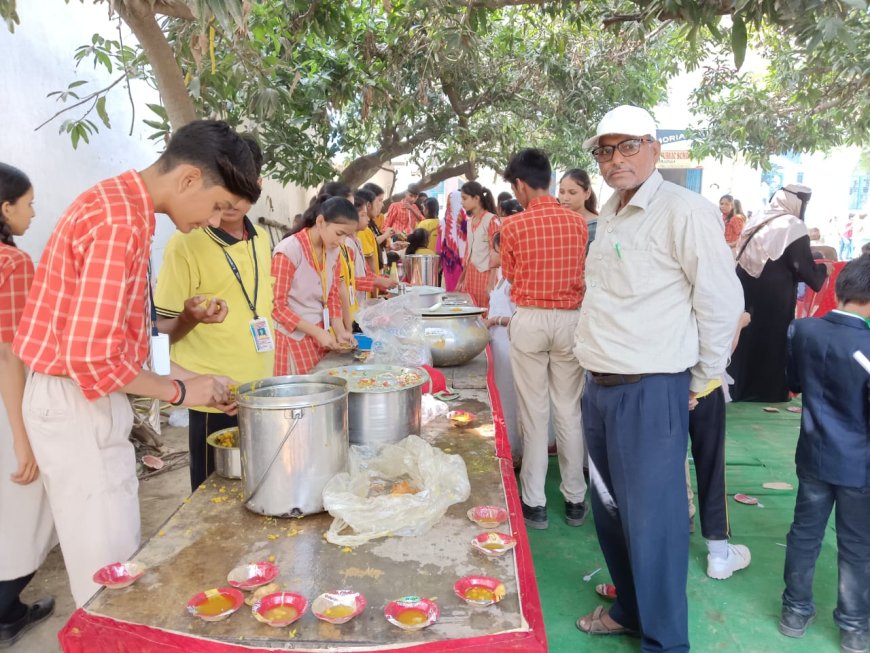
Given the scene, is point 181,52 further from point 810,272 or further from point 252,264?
point 810,272

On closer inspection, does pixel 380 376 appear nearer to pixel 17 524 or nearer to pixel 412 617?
pixel 412 617

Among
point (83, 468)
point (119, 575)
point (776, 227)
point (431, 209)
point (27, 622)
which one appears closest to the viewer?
point (119, 575)

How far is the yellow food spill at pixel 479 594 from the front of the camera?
1.25 m

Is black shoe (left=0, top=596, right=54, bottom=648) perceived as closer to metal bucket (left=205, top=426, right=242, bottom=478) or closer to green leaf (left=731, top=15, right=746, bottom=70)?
metal bucket (left=205, top=426, right=242, bottom=478)

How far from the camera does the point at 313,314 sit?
3.39 metres

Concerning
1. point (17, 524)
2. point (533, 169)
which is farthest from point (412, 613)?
point (533, 169)

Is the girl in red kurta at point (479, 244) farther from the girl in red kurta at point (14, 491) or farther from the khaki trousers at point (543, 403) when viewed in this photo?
the girl in red kurta at point (14, 491)

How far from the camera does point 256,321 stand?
2.29m

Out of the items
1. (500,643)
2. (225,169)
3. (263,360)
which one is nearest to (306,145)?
(263,360)

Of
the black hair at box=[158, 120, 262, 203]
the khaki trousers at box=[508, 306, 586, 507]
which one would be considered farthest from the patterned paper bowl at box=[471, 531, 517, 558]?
the khaki trousers at box=[508, 306, 586, 507]

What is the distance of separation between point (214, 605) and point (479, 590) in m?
0.52

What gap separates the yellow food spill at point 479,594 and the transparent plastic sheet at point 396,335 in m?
1.52

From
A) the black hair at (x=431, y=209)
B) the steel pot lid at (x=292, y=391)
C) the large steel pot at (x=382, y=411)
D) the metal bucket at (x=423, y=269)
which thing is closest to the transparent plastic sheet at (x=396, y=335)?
the large steel pot at (x=382, y=411)

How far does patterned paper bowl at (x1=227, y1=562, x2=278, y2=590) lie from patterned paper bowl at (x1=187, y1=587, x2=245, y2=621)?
0.02 metres
